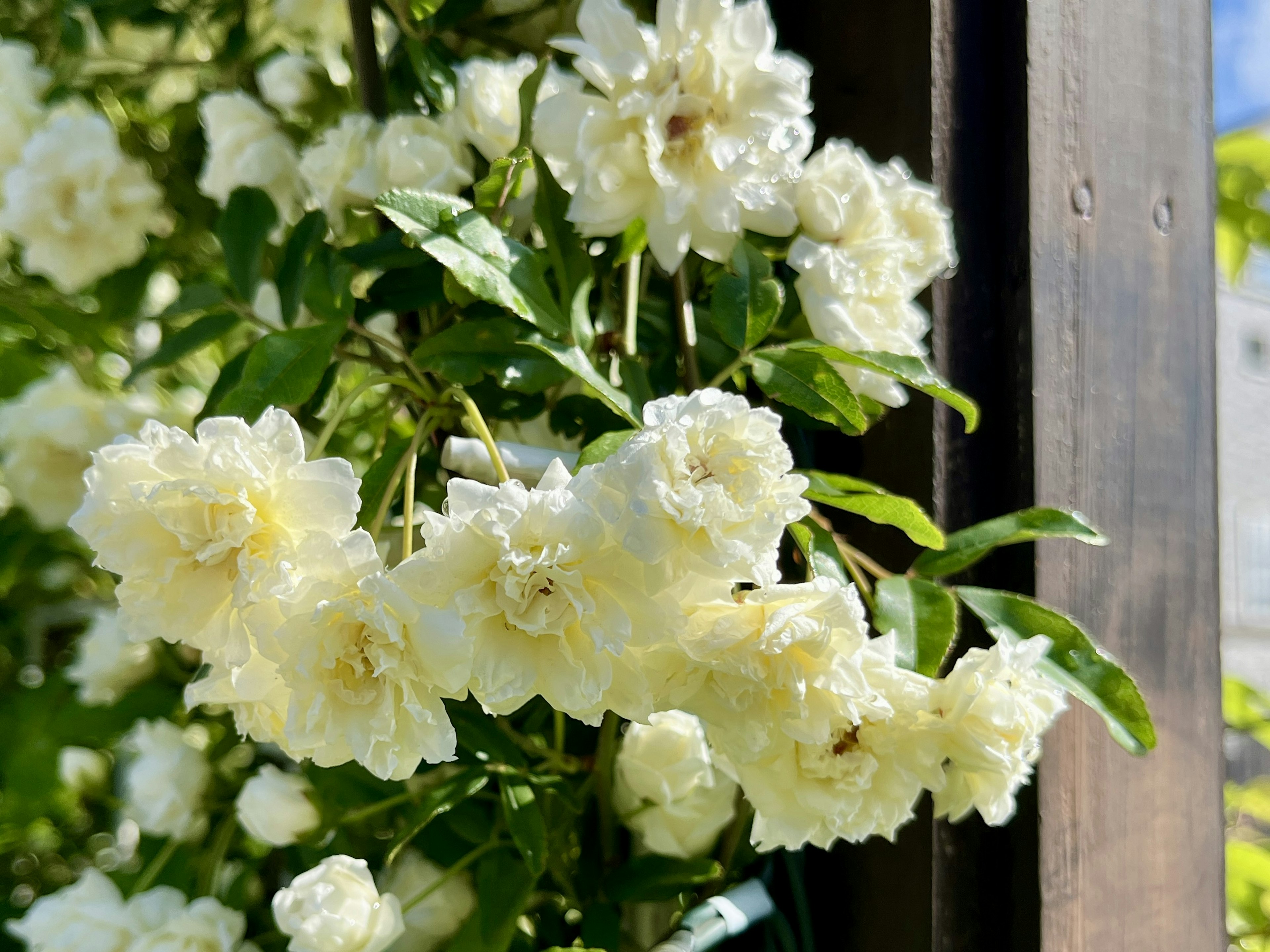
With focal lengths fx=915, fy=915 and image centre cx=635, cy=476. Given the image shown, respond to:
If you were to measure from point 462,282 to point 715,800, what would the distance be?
1.17 ft

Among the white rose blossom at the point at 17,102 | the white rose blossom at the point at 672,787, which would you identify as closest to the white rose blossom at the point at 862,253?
the white rose blossom at the point at 672,787

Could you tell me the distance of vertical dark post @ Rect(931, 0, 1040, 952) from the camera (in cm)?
57

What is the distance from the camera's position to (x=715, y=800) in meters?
0.57

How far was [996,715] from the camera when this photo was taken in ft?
1.26

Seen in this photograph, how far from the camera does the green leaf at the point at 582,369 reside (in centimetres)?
41

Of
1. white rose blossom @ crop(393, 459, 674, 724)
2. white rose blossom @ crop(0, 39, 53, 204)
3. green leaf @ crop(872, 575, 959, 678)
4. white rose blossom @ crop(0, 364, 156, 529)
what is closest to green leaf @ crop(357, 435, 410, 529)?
white rose blossom @ crop(393, 459, 674, 724)

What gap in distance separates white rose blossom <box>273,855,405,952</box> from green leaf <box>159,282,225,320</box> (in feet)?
1.17

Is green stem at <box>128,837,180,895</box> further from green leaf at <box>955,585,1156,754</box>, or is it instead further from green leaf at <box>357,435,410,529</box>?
green leaf at <box>955,585,1156,754</box>

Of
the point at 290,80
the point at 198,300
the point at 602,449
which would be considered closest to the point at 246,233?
the point at 198,300

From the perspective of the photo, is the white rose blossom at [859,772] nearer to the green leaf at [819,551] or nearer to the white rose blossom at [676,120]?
the green leaf at [819,551]

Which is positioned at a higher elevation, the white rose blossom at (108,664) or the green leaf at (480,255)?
the green leaf at (480,255)

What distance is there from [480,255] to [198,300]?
29 cm

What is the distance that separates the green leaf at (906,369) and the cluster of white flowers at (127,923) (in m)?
0.51

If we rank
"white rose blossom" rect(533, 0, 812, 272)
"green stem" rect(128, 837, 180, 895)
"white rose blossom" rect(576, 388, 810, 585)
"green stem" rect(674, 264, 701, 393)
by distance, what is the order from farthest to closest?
"green stem" rect(128, 837, 180, 895)
"green stem" rect(674, 264, 701, 393)
"white rose blossom" rect(533, 0, 812, 272)
"white rose blossom" rect(576, 388, 810, 585)
